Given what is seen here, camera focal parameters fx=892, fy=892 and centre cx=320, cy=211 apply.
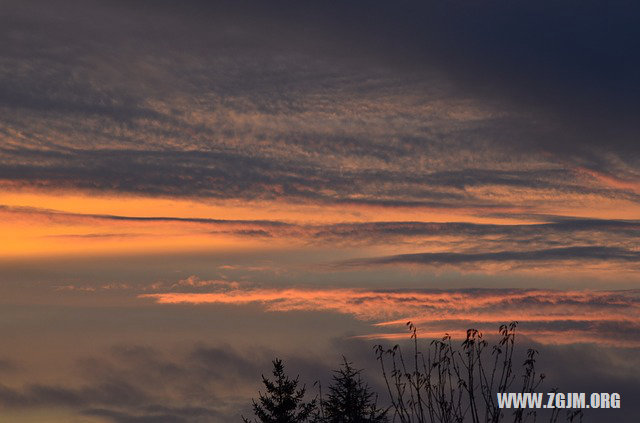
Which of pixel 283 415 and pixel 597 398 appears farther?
pixel 283 415

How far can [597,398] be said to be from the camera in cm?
2845

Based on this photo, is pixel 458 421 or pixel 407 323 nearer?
pixel 458 421

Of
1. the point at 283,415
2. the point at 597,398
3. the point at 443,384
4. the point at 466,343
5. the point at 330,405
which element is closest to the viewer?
the point at 466,343

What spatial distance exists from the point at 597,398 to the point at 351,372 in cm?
3373

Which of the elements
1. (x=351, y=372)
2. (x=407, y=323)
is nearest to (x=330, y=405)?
(x=351, y=372)

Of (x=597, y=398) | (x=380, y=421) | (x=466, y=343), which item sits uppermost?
(x=380, y=421)

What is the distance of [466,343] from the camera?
1844cm

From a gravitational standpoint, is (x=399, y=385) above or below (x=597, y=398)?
below

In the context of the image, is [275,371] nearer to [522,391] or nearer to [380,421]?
[380,421]

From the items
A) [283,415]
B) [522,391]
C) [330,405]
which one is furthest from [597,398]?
[283,415]

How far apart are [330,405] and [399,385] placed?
40774mm

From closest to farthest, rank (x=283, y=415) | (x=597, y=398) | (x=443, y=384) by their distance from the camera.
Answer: (x=443, y=384), (x=597, y=398), (x=283, y=415)

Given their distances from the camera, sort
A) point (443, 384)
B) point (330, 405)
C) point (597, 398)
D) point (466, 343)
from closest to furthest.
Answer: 1. point (466, 343)
2. point (443, 384)
3. point (597, 398)
4. point (330, 405)

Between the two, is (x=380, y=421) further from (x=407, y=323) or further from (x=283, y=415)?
(x=407, y=323)
